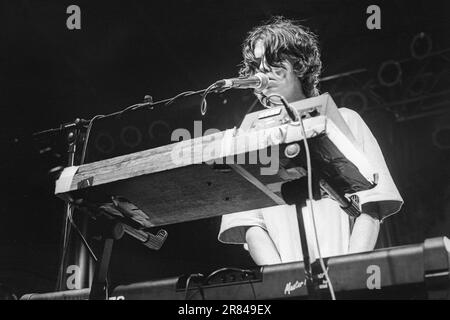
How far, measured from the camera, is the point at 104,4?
3.07m

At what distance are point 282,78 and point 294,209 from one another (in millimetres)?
437

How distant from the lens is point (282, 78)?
6.17ft

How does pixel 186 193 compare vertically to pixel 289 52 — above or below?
below

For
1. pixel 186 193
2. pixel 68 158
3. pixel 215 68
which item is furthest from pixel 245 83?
pixel 215 68

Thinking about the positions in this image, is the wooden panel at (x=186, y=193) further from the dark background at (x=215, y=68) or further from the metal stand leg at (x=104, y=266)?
the dark background at (x=215, y=68)

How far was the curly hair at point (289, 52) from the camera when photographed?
6.21 ft

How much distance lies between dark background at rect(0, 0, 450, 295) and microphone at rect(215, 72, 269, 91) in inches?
58.9

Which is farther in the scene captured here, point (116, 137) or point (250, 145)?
point (116, 137)

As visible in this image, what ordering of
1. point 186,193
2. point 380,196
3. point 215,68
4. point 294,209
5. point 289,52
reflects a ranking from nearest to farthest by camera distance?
point 186,193, point 380,196, point 294,209, point 289,52, point 215,68

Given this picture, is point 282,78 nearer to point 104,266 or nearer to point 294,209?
point 294,209

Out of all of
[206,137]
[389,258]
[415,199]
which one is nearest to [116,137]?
[415,199]
